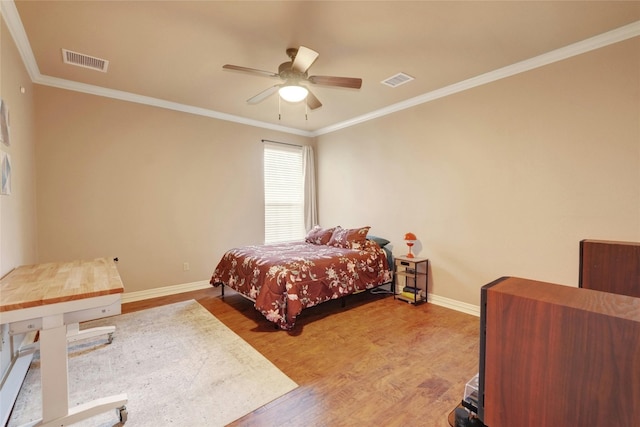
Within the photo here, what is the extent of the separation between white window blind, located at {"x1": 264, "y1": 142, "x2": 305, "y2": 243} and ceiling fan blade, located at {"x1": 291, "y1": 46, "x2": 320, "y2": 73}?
104 inches

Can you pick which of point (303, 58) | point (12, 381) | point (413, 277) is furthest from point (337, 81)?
point (12, 381)

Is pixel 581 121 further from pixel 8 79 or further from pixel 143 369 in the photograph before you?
pixel 8 79

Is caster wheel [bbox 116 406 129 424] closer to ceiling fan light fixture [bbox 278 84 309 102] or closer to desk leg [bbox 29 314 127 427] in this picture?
desk leg [bbox 29 314 127 427]

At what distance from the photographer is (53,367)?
5.07ft

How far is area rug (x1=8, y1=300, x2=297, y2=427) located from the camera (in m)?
1.81

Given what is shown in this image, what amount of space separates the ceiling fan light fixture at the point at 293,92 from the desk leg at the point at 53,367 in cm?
224

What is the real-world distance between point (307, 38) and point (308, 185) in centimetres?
313

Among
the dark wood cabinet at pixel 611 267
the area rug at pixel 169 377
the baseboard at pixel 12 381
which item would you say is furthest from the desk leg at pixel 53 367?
the dark wood cabinet at pixel 611 267

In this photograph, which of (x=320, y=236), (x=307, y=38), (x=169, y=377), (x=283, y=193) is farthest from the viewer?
(x=283, y=193)

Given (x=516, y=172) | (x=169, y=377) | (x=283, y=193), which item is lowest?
(x=169, y=377)

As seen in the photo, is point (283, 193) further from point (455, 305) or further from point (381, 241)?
point (455, 305)

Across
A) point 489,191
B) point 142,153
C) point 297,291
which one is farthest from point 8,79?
point 489,191

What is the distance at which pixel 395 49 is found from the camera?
2652 millimetres

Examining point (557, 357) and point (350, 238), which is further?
point (350, 238)
